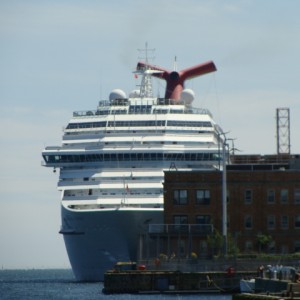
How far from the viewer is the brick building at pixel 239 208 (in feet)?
378

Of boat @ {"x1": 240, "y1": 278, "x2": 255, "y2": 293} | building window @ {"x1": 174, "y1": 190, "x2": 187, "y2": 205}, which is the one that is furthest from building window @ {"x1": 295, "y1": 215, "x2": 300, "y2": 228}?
boat @ {"x1": 240, "y1": 278, "x2": 255, "y2": 293}

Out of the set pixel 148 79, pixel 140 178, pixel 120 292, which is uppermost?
pixel 148 79

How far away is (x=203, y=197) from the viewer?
4545 inches

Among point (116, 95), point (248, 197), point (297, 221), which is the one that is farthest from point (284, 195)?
point (116, 95)

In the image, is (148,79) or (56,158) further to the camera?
(148,79)

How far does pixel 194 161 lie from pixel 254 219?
60.0ft

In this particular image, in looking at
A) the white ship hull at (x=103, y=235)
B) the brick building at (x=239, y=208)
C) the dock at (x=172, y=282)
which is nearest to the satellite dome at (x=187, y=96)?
the white ship hull at (x=103, y=235)

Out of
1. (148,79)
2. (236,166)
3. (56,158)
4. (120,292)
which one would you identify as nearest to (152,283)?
(120,292)

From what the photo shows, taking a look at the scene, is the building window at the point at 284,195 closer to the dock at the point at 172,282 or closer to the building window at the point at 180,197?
the building window at the point at 180,197

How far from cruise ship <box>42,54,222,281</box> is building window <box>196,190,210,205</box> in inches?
243

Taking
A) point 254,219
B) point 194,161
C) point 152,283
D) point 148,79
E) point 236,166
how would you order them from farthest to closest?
1. point 148,79
2. point 194,161
3. point 236,166
4. point 254,219
5. point 152,283

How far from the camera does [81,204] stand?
127m

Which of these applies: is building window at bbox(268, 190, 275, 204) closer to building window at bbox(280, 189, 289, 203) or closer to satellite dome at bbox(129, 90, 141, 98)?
building window at bbox(280, 189, 289, 203)

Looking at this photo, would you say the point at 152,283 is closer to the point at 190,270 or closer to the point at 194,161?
the point at 190,270
